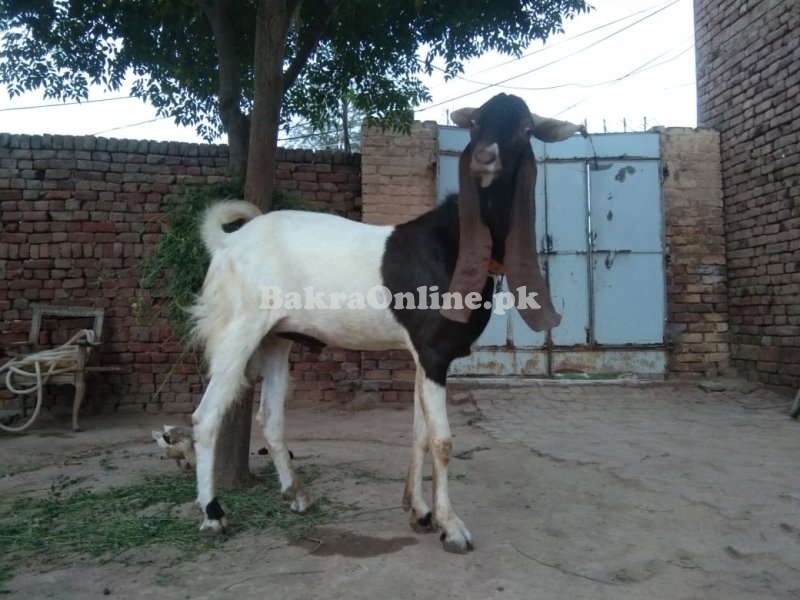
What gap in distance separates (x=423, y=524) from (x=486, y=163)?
5.93 feet

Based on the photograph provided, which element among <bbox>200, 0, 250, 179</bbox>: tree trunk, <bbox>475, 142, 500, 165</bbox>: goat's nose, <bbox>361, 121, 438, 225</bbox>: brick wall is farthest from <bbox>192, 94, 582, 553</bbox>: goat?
<bbox>361, 121, 438, 225</bbox>: brick wall

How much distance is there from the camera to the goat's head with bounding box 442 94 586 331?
2.85m

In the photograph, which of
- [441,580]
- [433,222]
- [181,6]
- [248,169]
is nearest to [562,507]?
[441,580]

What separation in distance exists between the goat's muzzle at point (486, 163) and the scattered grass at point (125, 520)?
1.95 metres

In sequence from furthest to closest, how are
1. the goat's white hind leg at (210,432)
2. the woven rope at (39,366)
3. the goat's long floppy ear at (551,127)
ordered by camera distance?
the woven rope at (39,366), the goat's white hind leg at (210,432), the goat's long floppy ear at (551,127)

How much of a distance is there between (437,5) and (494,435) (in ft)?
12.5

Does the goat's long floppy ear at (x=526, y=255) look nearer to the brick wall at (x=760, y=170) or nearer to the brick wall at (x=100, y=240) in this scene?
the brick wall at (x=100, y=240)

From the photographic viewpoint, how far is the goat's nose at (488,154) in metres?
2.71

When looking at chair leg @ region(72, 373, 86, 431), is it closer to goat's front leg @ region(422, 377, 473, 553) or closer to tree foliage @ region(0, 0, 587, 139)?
tree foliage @ region(0, 0, 587, 139)

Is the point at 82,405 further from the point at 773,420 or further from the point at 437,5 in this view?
the point at 773,420

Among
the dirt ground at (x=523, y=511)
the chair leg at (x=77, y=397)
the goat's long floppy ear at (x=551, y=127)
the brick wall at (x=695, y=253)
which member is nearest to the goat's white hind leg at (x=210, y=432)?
the dirt ground at (x=523, y=511)

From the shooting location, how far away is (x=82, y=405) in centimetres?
669

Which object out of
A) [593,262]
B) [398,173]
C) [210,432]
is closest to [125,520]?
[210,432]

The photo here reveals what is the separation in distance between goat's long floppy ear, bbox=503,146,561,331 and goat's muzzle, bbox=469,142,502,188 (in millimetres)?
220
